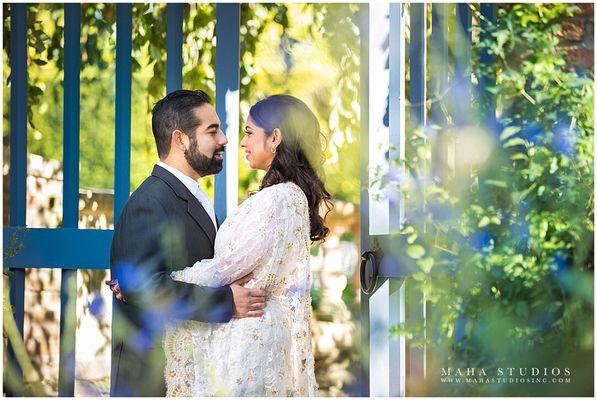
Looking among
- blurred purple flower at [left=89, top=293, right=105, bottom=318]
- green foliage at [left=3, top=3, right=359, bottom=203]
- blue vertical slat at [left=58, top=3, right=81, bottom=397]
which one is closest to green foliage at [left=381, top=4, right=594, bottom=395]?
blue vertical slat at [left=58, top=3, right=81, bottom=397]

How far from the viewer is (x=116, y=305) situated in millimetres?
2824

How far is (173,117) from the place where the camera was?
9.00ft

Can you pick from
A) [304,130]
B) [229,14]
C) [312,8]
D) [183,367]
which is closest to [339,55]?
[312,8]

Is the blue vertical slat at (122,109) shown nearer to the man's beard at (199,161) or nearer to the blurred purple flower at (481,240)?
the man's beard at (199,161)

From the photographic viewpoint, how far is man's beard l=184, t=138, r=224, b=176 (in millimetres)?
2725

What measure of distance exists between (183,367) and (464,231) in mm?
870

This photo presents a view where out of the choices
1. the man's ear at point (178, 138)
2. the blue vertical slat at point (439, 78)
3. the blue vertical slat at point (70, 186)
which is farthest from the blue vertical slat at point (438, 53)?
the blue vertical slat at point (70, 186)

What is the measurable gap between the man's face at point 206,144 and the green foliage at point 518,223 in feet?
2.16

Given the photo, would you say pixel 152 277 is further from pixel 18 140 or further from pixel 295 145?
pixel 18 140

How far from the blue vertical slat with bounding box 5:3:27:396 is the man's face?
2.58 feet

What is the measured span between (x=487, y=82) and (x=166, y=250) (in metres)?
0.99

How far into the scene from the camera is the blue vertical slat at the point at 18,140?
316cm

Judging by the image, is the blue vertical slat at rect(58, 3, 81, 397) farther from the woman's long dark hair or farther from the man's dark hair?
the woman's long dark hair

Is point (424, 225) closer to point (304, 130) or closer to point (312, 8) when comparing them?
point (304, 130)
